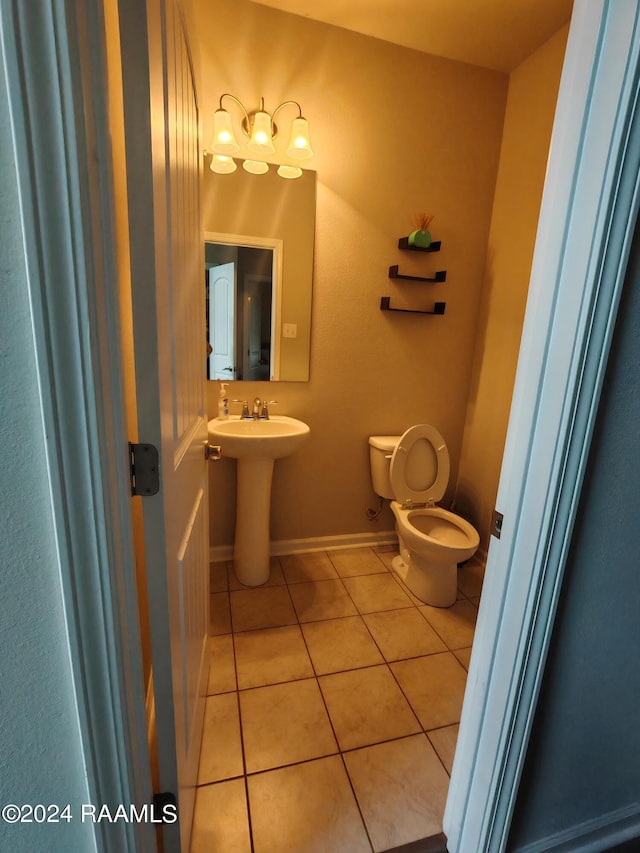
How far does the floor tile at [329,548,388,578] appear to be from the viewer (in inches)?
85.8

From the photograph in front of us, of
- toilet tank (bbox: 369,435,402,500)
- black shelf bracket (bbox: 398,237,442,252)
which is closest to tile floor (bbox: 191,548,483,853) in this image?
toilet tank (bbox: 369,435,402,500)

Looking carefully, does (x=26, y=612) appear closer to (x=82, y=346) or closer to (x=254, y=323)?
(x=82, y=346)

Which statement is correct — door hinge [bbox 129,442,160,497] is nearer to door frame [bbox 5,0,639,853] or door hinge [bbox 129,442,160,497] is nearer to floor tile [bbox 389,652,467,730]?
door frame [bbox 5,0,639,853]

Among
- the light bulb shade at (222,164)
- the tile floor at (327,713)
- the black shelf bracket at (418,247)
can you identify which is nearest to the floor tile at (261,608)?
the tile floor at (327,713)

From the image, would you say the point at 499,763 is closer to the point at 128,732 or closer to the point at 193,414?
the point at 128,732

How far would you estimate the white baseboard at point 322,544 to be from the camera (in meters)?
2.18

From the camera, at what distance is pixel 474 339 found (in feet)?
7.68

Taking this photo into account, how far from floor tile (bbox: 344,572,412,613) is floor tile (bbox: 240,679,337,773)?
529 mm

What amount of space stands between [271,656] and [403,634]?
23.2 inches

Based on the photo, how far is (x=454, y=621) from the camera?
1.84m

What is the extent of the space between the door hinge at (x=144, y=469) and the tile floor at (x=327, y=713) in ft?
3.34

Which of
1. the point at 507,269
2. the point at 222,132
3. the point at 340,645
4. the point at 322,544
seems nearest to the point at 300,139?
the point at 222,132

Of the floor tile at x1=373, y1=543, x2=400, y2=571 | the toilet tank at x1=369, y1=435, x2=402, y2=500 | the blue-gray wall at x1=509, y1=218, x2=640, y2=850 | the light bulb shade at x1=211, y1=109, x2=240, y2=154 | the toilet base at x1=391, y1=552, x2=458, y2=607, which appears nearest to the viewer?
the blue-gray wall at x1=509, y1=218, x2=640, y2=850

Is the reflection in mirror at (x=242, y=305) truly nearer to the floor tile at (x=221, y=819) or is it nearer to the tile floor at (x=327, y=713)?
the tile floor at (x=327, y=713)
